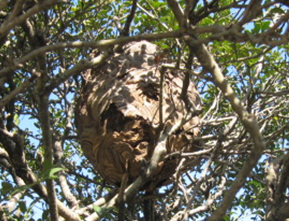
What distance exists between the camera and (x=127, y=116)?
289cm

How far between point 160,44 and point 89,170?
5.28 feet

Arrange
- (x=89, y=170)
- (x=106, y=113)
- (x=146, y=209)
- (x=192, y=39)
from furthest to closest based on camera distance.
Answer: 1. (x=89, y=170)
2. (x=146, y=209)
3. (x=106, y=113)
4. (x=192, y=39)

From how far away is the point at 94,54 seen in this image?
3410mm

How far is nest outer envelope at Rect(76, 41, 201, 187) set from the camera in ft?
9.43

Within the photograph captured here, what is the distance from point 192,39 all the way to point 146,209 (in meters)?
1.69

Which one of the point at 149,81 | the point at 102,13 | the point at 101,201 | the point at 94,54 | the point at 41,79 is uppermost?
the point at 102,13

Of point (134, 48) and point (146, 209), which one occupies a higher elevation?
point (134, 48)

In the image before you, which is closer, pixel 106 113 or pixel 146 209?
pixel 106 113

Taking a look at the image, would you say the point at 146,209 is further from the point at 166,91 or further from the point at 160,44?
the point at 160,44

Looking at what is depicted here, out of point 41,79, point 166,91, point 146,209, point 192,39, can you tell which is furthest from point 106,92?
point 192,39

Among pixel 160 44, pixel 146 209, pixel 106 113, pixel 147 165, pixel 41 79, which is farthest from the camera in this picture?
pixel 160 44

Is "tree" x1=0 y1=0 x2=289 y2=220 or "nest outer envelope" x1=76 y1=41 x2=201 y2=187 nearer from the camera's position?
"tree" x1=0 y1=0 x2=289 y2=220

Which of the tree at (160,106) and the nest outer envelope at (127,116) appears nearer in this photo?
the tree at (160,106)

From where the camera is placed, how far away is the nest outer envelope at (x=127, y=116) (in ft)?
9.43
